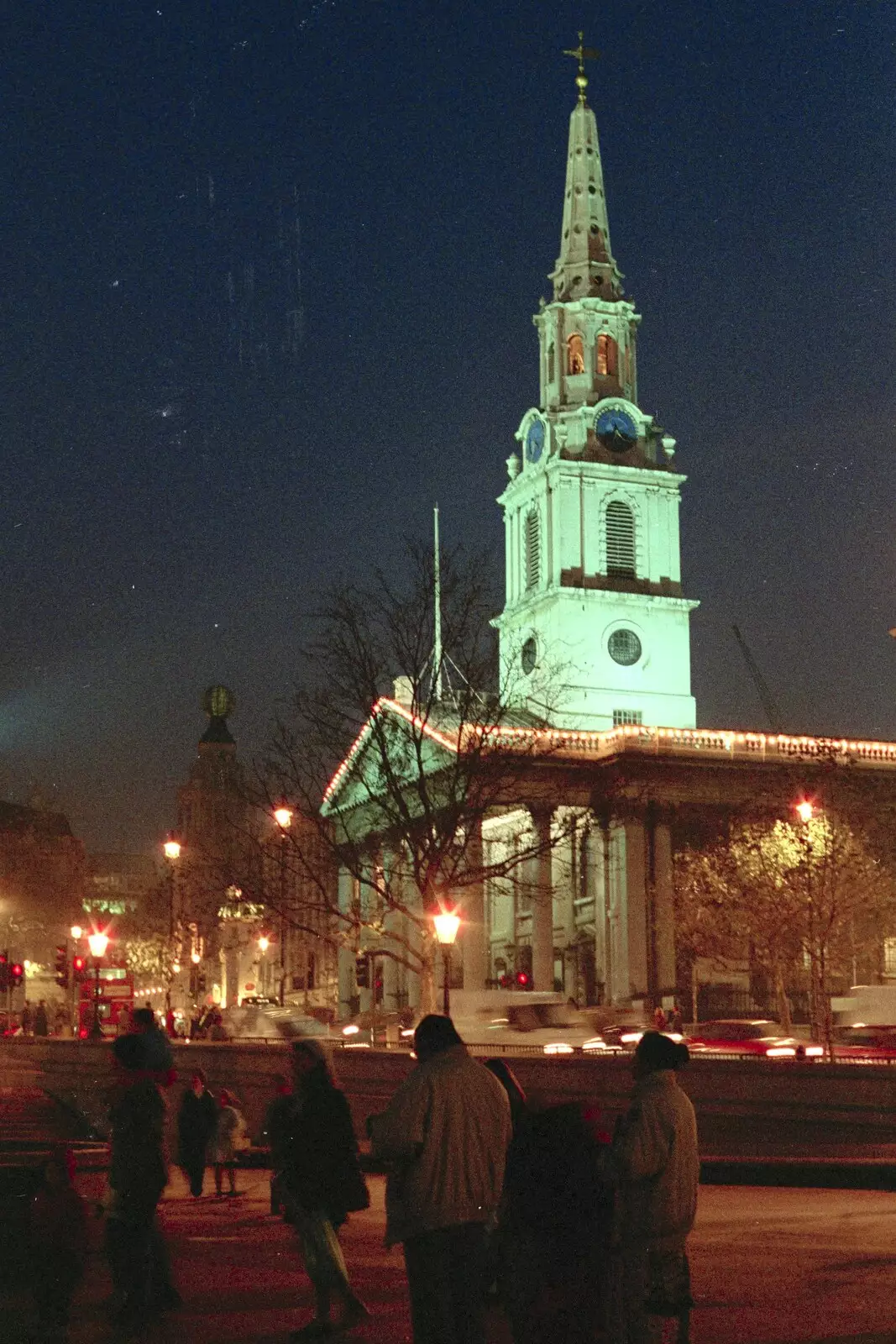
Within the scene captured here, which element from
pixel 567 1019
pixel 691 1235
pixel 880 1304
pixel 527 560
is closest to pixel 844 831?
pixel 567 1019

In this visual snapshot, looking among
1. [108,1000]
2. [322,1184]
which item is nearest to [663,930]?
[108,1000]

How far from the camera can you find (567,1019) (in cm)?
5966

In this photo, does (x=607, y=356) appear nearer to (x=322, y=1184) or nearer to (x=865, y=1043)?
(x=865, y=1043)

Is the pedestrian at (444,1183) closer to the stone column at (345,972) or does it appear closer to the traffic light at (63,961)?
the traffic light at (63,961)

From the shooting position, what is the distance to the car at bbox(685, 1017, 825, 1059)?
45.6 metres

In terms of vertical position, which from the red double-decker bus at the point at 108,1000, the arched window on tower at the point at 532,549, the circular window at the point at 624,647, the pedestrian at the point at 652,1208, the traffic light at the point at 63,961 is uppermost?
the arched window on tower at the point at 532,549

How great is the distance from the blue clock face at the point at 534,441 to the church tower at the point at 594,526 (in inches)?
3.6

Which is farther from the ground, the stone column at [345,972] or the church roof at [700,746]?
the church roof at [700,746]

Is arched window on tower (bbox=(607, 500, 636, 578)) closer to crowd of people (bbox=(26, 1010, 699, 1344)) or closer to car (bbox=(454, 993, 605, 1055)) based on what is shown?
car (bbox=(454, 993, 605, 1055))

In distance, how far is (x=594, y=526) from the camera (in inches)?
3814

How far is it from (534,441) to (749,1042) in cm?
5766

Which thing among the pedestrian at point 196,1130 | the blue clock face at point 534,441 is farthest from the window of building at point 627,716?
the pedestrian at point 196,1130

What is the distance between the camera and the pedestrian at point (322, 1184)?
11.9m

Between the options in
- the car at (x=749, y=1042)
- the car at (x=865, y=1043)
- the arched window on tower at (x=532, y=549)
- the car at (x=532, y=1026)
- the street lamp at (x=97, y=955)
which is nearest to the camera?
the car at (x=865, y=1043)
